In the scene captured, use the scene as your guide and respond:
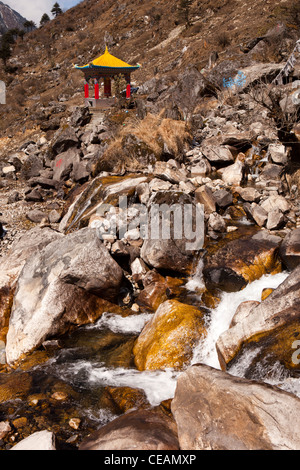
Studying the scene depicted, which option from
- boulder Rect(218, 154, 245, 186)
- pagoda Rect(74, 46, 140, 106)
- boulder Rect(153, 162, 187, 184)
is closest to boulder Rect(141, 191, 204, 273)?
boulder Rect(153, 162, 187, 184)

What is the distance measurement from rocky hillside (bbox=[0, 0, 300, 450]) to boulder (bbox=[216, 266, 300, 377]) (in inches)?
0.8

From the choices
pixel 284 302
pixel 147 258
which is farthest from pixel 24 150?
pixel 284 302

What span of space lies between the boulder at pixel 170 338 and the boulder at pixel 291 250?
237cm

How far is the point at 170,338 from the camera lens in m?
5.39

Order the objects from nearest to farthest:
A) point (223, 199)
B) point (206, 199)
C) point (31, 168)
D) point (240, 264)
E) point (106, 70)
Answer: point (240, 264) < point (206, 199) < point (223, 199) < point (31, 168) < point (106, 70)

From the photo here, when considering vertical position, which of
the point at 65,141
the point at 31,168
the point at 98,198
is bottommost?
the point at 98,198

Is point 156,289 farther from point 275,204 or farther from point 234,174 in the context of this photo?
point 234,174

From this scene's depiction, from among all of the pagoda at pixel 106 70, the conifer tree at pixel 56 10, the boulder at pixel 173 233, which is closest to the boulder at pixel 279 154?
the boulder at pixel 173 233

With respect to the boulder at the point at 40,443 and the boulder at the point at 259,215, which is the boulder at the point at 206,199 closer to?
the boulder at the point at 259,215

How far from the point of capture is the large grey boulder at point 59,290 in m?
6.22

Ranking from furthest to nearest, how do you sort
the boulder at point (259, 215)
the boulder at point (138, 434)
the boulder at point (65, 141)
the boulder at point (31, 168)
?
the boulder at point (31, 168) → the boulder at point (65, 141) → the boulder at point (259, 215) → the boulder at point (138, 434)

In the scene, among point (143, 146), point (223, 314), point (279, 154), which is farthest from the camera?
point (143, 146)

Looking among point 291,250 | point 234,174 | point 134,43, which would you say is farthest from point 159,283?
point 134,43

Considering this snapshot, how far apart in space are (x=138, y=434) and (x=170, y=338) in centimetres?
226
